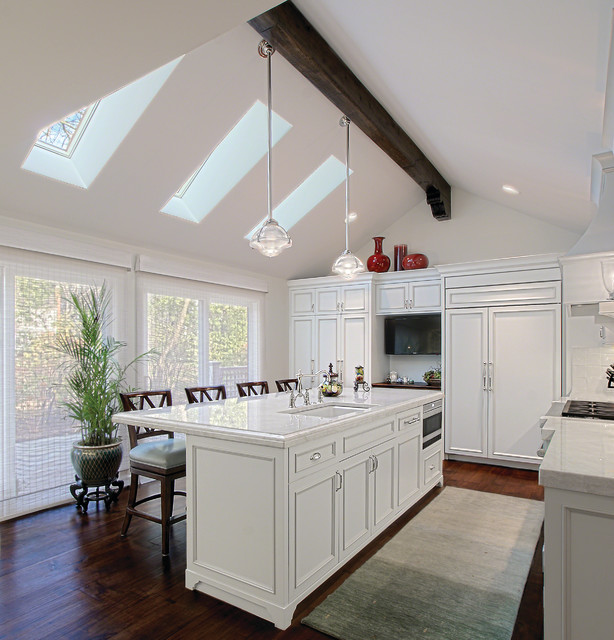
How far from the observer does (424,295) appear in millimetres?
5457

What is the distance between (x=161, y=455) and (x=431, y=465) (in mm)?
2320

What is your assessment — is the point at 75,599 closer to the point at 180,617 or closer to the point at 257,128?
the point at 180,617

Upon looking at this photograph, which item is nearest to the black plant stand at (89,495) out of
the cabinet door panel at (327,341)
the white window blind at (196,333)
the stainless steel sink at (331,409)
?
the white window blind at (196,333)

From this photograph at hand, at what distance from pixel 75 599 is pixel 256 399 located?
1633 millimetres

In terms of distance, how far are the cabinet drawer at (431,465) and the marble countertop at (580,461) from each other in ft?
5.54

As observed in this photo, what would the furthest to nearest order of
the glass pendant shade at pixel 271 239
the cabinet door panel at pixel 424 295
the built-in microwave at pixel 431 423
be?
1. the cabinet door panel at pixel 424 295
2. the built-in microwave at pixel 431 423
3. the glass pendant shade at pixel 271 239

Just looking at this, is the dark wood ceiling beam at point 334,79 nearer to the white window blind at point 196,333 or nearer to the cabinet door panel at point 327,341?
the cabinet door panel at point 327,341

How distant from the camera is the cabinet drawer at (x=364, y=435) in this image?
8.42 ft

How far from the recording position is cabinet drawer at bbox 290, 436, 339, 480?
2.13m

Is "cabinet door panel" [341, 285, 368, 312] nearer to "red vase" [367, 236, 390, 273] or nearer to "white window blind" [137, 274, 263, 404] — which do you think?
"red vase" [367, 236, 390, 273]

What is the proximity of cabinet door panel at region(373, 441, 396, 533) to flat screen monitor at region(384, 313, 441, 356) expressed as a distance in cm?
268

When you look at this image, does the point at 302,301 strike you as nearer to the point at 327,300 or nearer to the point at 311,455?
the point at 327,300

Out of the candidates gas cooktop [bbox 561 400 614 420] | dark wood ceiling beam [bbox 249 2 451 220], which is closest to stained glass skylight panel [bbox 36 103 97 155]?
dark wood ceiling beam [bbox 249 2 451 220]

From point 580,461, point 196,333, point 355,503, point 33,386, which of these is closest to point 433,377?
point 196,333
